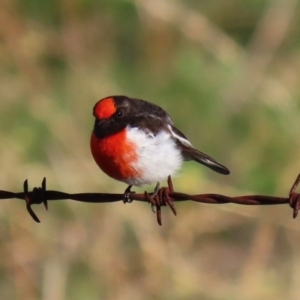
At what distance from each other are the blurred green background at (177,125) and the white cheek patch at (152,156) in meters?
2.35

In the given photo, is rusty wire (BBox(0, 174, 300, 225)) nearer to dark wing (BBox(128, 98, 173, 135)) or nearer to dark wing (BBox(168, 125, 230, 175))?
dark wing (BBox(128, 98, 173, 135))

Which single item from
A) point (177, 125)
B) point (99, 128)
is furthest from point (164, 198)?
point (177, 125)

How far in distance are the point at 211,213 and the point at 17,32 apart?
3.19m

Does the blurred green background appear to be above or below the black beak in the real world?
below

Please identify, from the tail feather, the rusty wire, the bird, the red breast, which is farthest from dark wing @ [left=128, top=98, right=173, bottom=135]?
the rusty wire

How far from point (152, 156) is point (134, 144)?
124 millimetres

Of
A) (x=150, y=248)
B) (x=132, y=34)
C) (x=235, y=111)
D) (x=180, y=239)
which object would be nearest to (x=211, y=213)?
(x=180, y=239)

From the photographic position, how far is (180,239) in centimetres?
705

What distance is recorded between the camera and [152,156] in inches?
161

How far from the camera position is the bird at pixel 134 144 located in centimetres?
406

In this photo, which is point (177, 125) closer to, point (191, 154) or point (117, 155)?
point (191, 154)

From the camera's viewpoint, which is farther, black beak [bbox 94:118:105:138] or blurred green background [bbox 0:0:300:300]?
blurred green background [bbox 0:0:300:300]

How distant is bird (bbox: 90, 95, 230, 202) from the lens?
13.3 ft

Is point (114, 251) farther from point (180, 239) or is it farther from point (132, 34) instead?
point (132, 34)
